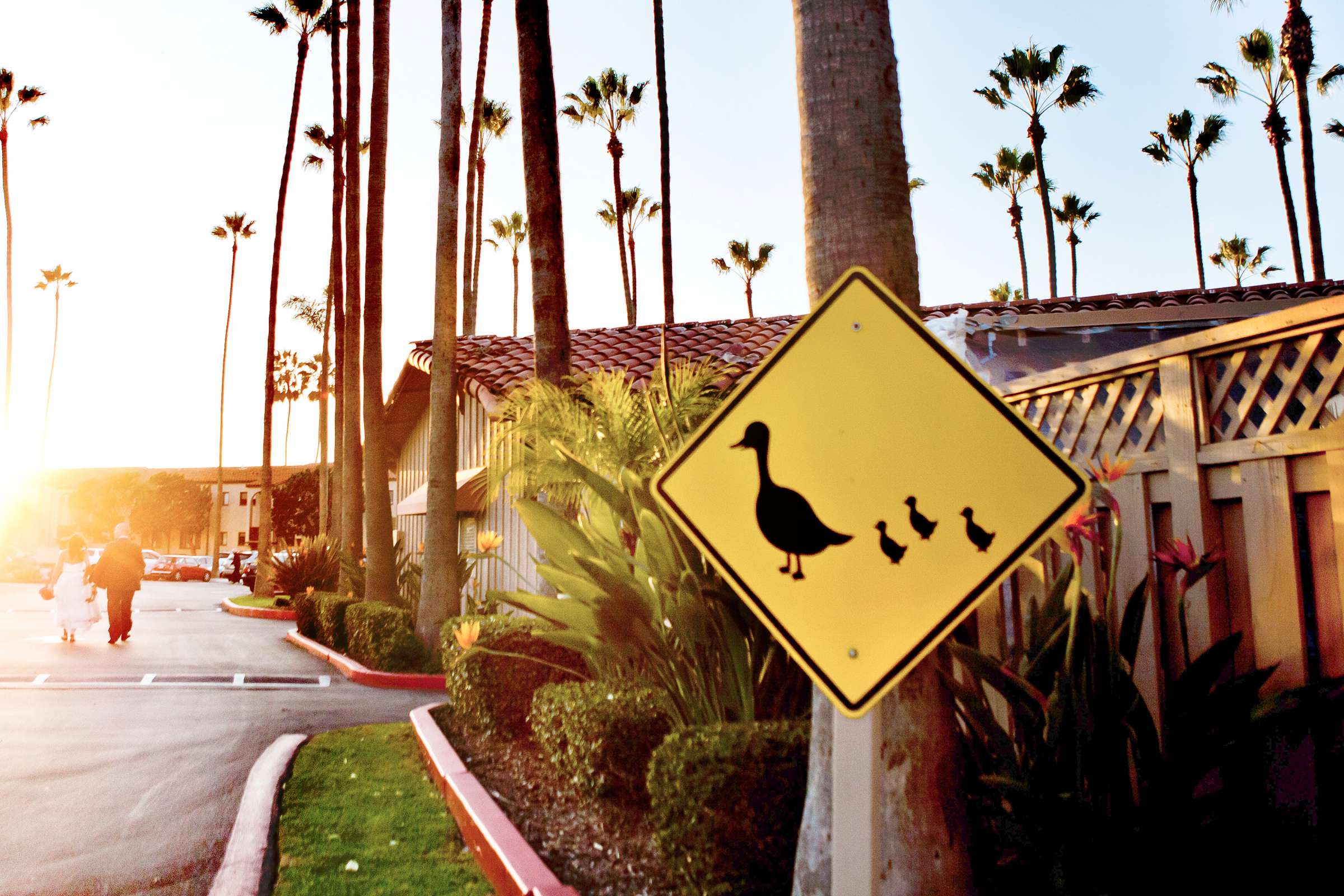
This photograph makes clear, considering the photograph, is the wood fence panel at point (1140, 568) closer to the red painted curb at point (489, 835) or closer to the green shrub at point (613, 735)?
the green shrub at point (613, 735)

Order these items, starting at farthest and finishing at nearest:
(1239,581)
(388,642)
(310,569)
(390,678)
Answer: (310,569) < (388,642) < (390,678) < (1239,581)

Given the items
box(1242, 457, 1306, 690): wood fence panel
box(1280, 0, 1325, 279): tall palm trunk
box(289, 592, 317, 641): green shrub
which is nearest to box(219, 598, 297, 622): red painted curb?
box(289, 592, 317, 641): green shrub

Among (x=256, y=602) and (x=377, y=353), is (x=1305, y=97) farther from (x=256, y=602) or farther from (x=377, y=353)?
(x=256, y=602)

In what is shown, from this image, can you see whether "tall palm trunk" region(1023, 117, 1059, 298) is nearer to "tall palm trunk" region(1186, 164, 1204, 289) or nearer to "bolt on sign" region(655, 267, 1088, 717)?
"tall palm trunk" region(1186, 164, 1204, 289)

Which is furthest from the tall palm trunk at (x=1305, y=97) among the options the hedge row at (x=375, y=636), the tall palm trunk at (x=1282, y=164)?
the hedge row at (x=375, y=636)

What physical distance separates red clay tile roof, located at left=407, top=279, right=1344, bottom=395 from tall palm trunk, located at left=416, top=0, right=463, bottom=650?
824mm

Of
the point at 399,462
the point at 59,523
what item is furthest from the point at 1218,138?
the point at 59,523

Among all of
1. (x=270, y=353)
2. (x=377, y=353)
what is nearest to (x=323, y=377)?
(x=270, y=353)

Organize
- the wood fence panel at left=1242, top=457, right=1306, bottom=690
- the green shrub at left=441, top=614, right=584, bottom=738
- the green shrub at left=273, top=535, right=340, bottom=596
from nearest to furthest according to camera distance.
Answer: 1. the wood fence panel at left=1242, top=457, right=1306, bottom=690
2. the green shrub at left=441, top=614, right=584, bottom=738
3. the green shrub at left=273, top=535, right=340, bottom=596

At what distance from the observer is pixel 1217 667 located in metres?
2.94

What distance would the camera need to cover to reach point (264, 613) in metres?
21.8

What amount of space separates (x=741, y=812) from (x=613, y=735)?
3.99ft

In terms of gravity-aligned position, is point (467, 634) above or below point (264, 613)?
above

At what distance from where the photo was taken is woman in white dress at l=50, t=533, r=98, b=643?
579 inches
